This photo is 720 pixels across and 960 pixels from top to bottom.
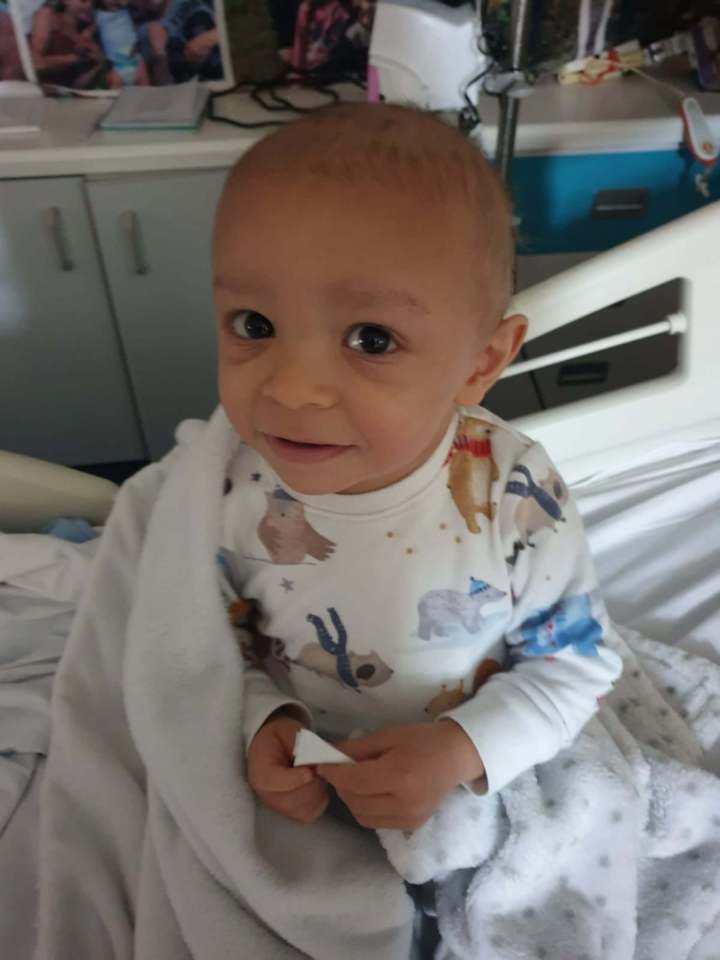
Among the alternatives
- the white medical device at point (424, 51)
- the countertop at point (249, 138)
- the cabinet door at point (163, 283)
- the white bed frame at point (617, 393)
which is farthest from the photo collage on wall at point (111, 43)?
the white bed frame at point (617, 393)

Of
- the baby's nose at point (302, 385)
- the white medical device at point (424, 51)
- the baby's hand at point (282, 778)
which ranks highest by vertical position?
the white medical device at point (424, 51)

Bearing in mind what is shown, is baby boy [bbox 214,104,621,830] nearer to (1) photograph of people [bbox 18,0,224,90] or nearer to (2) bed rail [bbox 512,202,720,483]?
(2) bed rail [bbox 512,202,720,483]

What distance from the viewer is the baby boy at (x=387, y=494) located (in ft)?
2.12

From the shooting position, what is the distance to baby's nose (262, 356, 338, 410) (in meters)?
0.64

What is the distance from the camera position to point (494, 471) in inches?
32.7

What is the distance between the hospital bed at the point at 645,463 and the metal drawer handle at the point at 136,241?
0.68 metres

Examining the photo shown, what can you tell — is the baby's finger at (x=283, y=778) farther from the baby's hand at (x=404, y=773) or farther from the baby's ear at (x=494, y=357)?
the baby's ear at (x=494, y=357)

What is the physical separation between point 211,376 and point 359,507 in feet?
3.78

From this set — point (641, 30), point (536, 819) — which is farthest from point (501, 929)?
point (641, 30)

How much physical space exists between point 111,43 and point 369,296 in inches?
55.7

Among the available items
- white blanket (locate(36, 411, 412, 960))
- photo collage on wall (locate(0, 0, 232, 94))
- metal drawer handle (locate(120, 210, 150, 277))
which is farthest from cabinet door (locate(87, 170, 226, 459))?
white blanket (locate(36, 411, 412, 960))

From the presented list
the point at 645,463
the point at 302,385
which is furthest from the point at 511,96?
the point at 302,385

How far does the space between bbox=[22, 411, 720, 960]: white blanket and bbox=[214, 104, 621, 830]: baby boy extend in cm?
3

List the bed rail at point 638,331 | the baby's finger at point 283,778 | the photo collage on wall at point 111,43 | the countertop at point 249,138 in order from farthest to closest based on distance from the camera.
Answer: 1. the photo collage on wall at point 111,43
2. the countertop at point 249,138
3. the bed rail at point 638,331
4. the baby's finger at point 283,778
